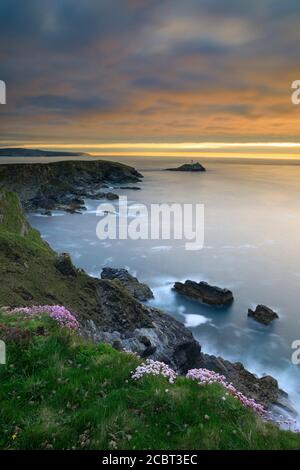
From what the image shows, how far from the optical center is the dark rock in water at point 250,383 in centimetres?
2347

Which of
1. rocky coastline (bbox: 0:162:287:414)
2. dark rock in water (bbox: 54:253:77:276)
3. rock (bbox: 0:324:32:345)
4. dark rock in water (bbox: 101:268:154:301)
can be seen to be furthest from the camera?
dark rock in water (bbox: 101:268:154:301)

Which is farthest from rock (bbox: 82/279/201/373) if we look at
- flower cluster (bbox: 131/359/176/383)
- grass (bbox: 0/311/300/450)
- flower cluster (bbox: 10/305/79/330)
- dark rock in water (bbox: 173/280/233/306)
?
dark rock in water (bbox: 173/280/233/306)

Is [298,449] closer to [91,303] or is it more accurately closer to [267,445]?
[267,445]

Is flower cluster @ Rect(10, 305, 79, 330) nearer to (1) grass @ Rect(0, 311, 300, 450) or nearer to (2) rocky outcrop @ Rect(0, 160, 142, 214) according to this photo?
(1) grass @ Rect(0, 311, 300, 450)

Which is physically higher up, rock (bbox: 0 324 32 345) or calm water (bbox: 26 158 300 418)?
rock (bbox: 0 324 32 345)

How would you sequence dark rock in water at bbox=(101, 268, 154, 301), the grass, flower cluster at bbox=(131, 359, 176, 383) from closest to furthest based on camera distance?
the grass, flower cluster at bbox=(131, 359, 176, 383), dark rock in water at bbox=(101, 268, 154, 301)

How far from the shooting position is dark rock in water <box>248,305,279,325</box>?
3628cm

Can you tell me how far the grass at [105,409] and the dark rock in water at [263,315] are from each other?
98.9ft

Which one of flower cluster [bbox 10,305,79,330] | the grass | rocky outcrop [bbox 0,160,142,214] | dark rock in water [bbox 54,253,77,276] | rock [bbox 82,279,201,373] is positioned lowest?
rock [bbox 82,279,201,373]

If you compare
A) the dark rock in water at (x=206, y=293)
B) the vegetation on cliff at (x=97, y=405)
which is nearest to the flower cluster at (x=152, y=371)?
the vegetation on cliff at (x=97, y=405)

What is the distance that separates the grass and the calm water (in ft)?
69.2
